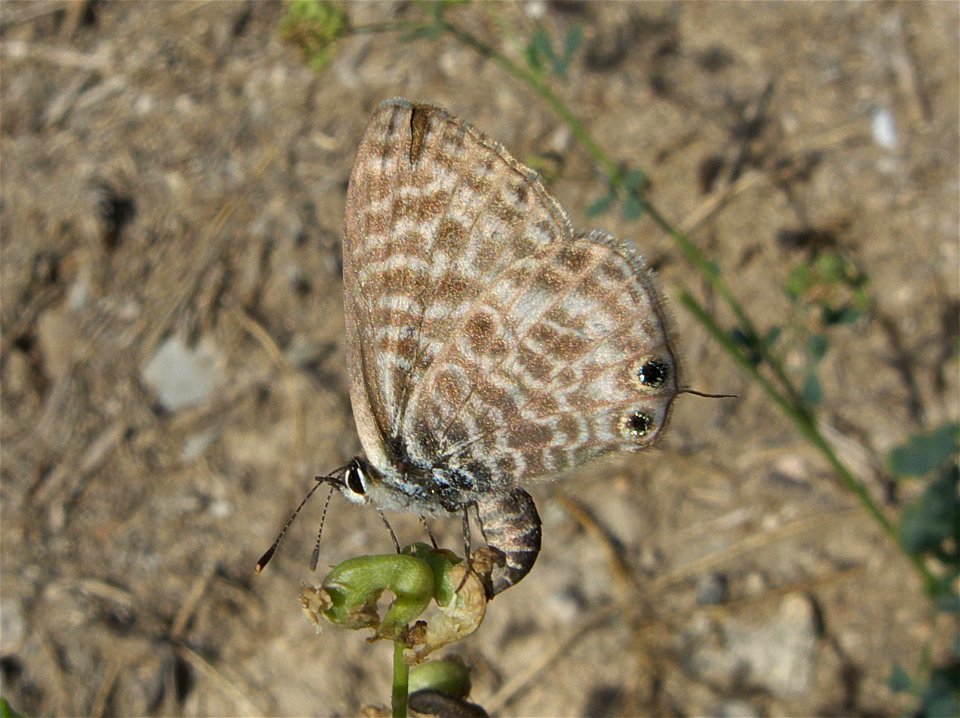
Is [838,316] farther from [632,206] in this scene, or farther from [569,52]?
[569,52]

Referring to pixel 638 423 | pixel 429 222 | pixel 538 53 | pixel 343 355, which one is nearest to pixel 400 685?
pixel 638 423

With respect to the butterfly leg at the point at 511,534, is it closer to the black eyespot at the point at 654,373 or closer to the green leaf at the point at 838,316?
the black eyespot at the point at 654,373

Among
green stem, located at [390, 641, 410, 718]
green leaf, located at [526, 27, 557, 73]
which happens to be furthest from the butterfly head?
green leaf, located at [526, 27, 557, 73]

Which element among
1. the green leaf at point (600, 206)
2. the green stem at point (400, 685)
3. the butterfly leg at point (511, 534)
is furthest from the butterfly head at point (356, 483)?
the green leaf at point (600, 206)

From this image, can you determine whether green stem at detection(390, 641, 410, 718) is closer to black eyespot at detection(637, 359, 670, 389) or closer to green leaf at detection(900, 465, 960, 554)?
black eyespot at detection(637, 359, 670, 389)

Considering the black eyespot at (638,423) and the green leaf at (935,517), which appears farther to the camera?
the green leaf at (935,517)

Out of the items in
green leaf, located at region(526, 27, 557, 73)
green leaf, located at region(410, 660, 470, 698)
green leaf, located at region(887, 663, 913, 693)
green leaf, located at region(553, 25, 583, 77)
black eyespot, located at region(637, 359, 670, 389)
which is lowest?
green leaf, located at region(887, 663, 913, 693)
